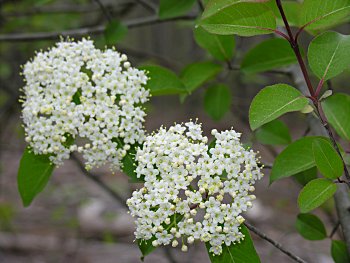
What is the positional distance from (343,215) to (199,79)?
91 centimetres

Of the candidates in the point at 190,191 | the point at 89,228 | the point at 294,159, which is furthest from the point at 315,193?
the point at 89,228

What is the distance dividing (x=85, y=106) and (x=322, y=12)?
897 millimetres

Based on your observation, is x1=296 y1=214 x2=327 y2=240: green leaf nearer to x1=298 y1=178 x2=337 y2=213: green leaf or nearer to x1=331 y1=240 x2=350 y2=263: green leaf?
x1=331 y1=240 x2=350 y2=263: green leaf

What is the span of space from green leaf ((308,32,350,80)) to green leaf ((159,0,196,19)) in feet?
3.63

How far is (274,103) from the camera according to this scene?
162 centimetres

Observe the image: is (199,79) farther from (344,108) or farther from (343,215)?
A: (343,215)

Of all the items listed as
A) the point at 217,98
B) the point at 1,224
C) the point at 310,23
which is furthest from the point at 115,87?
the point at 1,224

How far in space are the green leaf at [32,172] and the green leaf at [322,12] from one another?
3.78 feet

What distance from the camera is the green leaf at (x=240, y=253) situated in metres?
1.73

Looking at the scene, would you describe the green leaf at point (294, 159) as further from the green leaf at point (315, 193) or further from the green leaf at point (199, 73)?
the green leaf at point (199, 73)

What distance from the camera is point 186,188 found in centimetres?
171

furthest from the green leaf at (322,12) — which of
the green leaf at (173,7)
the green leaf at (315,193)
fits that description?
the green leaf at (173,7)

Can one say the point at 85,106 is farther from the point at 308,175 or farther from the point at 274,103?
the point at 308,175

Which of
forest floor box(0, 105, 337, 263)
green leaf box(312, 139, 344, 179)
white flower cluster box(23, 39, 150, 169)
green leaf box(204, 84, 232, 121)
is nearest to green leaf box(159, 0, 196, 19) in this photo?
green leaf box(204, 84, 232, 121)
